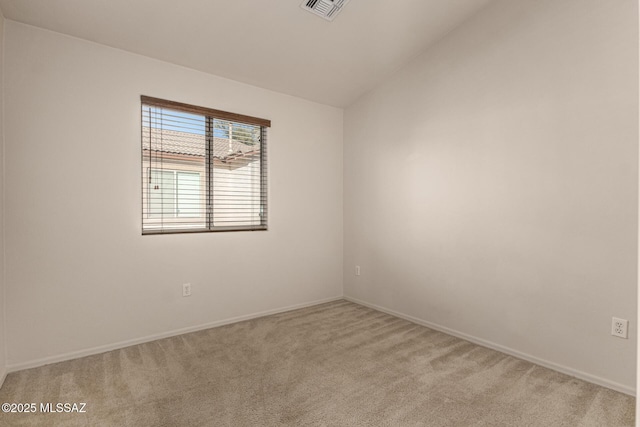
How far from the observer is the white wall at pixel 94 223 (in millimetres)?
2357

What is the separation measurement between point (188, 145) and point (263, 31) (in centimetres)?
122

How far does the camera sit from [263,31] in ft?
9.02

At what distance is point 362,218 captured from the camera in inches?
158

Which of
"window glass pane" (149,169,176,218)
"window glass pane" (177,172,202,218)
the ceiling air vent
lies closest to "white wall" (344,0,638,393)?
the ceiling air vent

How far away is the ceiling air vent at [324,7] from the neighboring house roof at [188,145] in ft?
4.75

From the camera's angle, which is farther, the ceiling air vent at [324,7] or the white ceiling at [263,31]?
the ceiling air vent at [324,7]

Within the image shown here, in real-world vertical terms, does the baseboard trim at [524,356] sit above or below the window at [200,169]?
below

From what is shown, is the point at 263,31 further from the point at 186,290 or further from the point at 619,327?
the point at 619,327

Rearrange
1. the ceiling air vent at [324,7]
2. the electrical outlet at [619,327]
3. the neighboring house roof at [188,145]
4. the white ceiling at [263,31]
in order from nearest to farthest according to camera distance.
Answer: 1. the electrical outlet at [619,327]
2. the white ceiling at [263,31]
3. the ceiling air vent at [324,7]
4. the neighboring house roof at [188,145]

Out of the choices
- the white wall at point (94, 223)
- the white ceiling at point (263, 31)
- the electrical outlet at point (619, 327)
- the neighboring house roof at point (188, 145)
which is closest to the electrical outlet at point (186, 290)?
the white wall at point (94, 223)

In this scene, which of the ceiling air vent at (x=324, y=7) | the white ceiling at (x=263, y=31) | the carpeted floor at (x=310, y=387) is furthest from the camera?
the ceiling air vent at (x=324, y=7)

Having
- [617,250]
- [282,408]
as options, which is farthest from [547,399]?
[282,408]

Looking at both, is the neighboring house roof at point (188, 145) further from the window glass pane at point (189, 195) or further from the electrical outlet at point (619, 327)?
the electrical outlet at point (619, 327)

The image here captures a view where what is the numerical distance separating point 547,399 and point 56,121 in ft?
12.6
